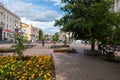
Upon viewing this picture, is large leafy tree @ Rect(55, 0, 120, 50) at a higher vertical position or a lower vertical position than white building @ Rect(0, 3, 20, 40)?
lower

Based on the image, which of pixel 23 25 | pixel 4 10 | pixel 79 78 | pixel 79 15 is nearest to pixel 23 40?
pixel 79 78

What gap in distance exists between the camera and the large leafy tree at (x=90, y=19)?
49.7 feet

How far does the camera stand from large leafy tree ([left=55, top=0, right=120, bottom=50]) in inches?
596

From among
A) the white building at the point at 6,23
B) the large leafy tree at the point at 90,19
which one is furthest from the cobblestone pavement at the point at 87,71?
the white building at the point at 6,23

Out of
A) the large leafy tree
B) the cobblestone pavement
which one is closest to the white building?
the large leafy tree

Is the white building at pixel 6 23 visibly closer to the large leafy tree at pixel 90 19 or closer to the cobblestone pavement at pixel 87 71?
the large leafy tree at pixel 90 19

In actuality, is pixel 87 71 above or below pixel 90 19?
below

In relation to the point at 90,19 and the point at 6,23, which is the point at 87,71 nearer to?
the point at 90,19

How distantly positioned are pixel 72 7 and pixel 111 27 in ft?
17.3

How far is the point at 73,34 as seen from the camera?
2288 centimetres

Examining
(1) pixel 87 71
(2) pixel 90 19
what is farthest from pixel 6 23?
(1) pixel 87 71

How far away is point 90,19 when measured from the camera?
18.8 m

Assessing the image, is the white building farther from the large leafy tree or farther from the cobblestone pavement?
the cobblestone pavement

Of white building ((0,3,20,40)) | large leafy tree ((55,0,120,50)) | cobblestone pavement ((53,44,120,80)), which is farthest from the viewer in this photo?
white building ((0,3,20,40))
